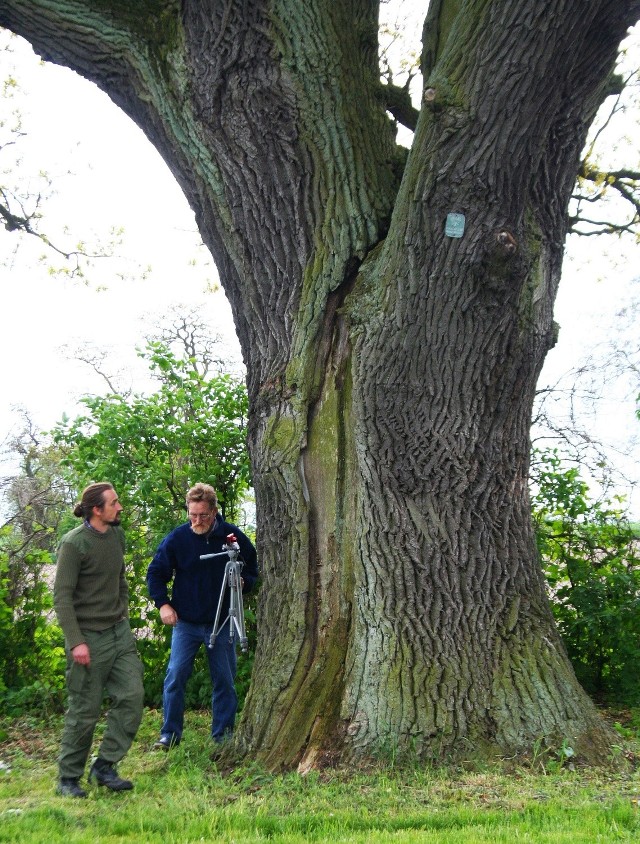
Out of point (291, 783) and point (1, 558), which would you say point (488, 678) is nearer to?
point (291, 783)

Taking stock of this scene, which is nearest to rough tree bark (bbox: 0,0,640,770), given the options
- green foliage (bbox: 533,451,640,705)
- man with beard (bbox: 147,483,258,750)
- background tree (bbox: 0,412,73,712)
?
man with beard (bbox: 147,483,258,750)

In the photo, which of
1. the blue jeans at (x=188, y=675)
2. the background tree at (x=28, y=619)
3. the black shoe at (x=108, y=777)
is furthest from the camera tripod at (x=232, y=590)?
the background tree at (x=28, y=619)

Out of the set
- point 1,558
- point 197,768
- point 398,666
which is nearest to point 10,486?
point 1,558

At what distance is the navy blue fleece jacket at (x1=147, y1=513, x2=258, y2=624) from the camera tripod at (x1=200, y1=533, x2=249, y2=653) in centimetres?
9

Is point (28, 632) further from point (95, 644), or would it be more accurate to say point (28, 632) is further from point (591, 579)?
point (591, 579)

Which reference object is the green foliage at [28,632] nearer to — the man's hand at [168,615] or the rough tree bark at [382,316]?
the man's hand at [168,615]

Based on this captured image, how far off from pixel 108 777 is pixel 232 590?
147 centimetres

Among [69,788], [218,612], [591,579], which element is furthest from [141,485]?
[591,579]

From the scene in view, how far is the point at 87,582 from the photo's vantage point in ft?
18.4

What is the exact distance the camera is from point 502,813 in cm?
441

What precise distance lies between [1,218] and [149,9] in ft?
17.9

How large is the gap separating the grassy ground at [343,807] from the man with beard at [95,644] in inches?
9.1

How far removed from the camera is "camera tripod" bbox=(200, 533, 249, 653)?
6215mm

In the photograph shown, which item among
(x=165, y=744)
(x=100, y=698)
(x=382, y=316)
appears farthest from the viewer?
(x=165, y=744)
